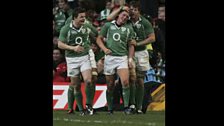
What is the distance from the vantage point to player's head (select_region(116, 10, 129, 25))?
28.4ft

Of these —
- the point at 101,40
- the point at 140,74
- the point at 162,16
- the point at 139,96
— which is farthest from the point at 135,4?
the point at 139,96

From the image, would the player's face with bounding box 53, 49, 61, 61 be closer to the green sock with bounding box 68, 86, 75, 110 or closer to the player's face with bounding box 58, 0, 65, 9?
the green sock with bounding box 68, 86, 75, 110

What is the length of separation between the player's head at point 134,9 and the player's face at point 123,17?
0.05 m

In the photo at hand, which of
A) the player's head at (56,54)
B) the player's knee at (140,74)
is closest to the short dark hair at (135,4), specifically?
the player's knee at (140,74)

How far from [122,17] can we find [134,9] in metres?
0.16

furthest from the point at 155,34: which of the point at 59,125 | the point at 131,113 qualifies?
the point at 59,125

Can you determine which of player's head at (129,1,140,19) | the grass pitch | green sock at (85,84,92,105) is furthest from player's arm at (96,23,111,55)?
the grass pitch

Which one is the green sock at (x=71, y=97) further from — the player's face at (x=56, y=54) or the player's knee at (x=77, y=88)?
the player's face at (x=56, y=54)

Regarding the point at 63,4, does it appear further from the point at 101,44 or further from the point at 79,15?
the point at 101,44

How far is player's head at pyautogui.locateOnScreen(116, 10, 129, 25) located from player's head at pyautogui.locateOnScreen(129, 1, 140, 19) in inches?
2.2

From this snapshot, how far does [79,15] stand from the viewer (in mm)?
8703

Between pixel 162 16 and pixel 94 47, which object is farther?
pixel 94 47
